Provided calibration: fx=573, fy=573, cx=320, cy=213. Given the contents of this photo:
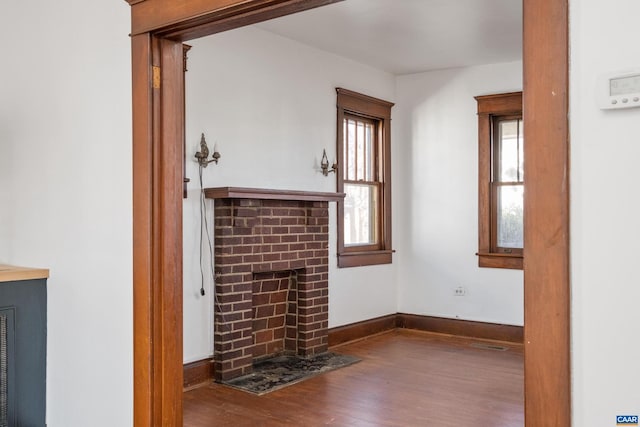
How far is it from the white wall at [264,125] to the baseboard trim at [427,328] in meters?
0.10

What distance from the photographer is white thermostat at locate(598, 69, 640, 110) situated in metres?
1.33

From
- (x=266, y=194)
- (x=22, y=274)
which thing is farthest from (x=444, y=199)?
(x=22, y=274)

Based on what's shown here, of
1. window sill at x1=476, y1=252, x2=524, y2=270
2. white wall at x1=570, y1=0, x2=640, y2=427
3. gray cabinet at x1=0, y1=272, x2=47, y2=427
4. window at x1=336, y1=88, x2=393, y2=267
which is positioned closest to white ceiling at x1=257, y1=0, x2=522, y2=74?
window at x1=336, y1=88, x2=393, y2=267

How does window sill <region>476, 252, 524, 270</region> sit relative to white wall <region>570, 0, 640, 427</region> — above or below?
below

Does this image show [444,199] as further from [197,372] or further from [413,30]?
[197,372]

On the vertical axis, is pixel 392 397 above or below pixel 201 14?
below

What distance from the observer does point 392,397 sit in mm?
4051

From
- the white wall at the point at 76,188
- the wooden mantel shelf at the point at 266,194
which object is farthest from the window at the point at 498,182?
the white wall at the point at 76,188

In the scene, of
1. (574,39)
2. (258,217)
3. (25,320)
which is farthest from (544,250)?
(258,217)

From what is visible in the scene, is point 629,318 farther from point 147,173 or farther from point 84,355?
point 84,355

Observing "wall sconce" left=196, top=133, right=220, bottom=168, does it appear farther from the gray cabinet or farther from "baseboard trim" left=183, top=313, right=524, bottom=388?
"baseboard trim" left=183, top=313, right=524, bottom=388

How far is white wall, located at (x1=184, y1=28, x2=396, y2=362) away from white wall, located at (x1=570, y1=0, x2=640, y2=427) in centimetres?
322

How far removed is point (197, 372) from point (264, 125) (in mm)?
2056

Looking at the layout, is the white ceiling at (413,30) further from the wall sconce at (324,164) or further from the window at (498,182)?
the wall sconce at (324,164)
